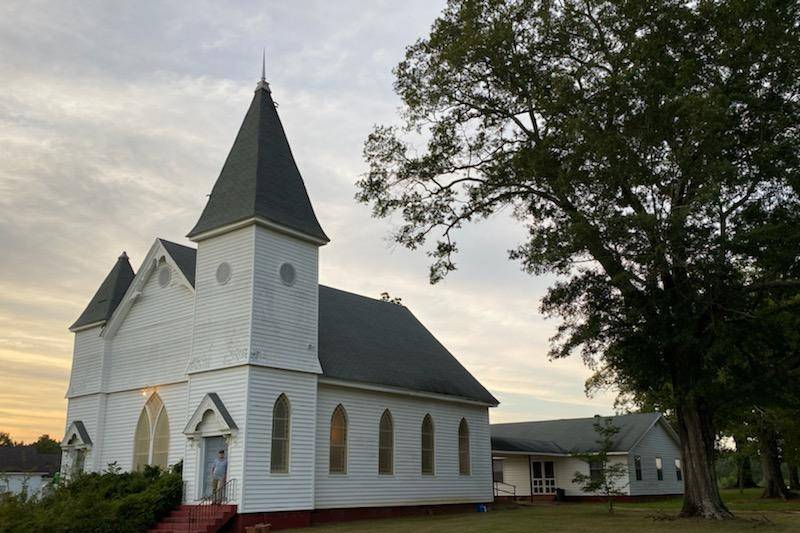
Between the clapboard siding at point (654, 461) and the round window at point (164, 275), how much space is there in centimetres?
2888

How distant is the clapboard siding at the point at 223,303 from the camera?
23.2m

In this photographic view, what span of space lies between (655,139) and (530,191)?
5905 millimetres

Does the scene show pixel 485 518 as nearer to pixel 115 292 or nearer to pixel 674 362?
pixel 674 362

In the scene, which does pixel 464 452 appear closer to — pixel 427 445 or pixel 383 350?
pixel 427 445

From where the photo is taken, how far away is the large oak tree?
21766 mm

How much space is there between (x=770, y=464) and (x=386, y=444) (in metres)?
31.8

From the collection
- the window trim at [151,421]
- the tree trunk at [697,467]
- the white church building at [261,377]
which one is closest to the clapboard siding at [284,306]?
the white church building at [261,377]

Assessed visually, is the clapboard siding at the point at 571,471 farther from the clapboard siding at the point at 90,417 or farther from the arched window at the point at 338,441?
the clapboard siding at the point at 90,417

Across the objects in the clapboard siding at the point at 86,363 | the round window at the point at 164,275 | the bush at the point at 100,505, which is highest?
Answer: the round window at the point at 164,275

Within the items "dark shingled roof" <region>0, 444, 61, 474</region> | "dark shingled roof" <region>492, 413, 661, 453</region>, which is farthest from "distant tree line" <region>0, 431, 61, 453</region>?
"dark shingled roof" <region>492, 413, 661, 453</region>

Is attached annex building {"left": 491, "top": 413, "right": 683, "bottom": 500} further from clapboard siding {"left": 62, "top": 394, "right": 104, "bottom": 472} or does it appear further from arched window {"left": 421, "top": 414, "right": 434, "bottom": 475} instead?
clapboard siding {"left": 62, "top": 394, "right": 104, "bottom": 472}

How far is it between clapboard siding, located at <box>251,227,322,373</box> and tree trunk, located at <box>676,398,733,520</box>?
12.9 metres

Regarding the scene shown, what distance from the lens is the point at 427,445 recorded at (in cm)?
3034

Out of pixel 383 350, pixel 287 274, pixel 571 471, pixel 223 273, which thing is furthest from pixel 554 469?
pixel 223 273
